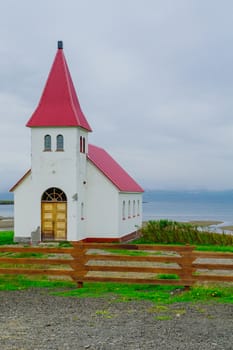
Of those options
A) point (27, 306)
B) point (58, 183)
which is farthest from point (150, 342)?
point (58, 183)

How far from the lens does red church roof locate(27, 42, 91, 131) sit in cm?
2884

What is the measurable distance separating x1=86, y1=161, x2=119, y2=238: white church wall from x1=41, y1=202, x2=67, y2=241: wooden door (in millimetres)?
2192

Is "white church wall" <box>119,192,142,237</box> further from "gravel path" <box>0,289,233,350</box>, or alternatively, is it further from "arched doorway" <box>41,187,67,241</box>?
"gravel path" <box>0,289,233,350</box>

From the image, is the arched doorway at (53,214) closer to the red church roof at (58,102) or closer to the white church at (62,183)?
the white church at (62,183)

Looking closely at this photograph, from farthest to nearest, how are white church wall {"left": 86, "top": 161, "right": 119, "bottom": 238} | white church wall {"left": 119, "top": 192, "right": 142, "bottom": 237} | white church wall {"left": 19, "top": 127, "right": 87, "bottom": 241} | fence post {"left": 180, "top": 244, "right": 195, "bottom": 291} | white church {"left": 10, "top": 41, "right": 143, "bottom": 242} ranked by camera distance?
white church wall {"left": 119, "top": 192, "right": 142, "bottom": 237}, white church wall {"left": 86, "top": 161, "right": 119, "bottom": 238}, white church {"left": 10, "top": 41, "right": 143, "bottom": 242}, white church wall {"left": 19, "top": 127, "right": 87, "bottom": 241}, fence post {"left": 180, "top": 244, "right": 195, "bottom": 291}

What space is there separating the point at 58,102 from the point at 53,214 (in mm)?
6086

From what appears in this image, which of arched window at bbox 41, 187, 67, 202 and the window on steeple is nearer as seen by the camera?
arched window at bbox 41, 187, 67, 202

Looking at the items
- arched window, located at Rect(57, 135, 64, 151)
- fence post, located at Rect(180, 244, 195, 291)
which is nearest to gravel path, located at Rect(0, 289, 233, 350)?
fence post, located at Rect(180, 244, 195, 291)

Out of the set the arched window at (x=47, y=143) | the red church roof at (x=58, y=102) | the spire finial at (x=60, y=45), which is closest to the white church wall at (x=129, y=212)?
the arched window at (x=47, y=143)

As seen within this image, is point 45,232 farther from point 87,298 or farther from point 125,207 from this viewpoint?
point 87,298

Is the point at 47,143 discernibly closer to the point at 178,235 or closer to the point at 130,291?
the point at 178,235

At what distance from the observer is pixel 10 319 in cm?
975

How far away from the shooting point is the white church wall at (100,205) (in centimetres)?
3047

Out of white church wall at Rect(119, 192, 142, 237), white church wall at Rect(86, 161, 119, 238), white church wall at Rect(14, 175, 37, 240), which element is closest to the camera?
white church wall at Rect(14, 175, 37, 240)
